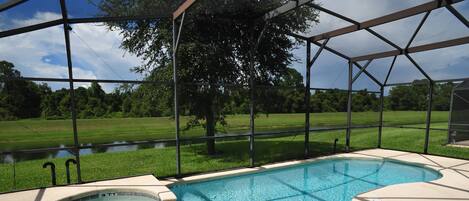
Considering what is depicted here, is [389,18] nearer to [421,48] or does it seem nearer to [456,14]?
[456,14]

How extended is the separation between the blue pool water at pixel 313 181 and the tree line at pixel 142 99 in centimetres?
221

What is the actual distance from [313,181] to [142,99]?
5521 millimetres

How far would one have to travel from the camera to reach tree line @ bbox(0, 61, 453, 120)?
271 inches

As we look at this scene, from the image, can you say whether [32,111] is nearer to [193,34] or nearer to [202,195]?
[193,34]

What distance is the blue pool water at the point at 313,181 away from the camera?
17.9 feet

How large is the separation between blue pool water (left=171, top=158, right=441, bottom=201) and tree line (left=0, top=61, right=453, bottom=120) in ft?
7.26

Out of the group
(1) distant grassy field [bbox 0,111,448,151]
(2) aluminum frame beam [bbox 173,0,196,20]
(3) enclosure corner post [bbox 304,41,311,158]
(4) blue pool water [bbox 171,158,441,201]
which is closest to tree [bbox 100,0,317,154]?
(3) enclosure corner post [bbox 304,41,311,158]

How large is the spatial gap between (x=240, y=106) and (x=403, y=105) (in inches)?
302

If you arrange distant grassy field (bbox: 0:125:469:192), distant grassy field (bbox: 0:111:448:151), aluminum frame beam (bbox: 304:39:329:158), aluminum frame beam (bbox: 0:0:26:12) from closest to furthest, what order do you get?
aluminum frame beam (bbox: 0:0:26:12), distant grassy field (bbox: 0:125:469:192), aluminum frame beam (bbox: 304:39:329:158), distant grassy field (bbox: 0:111:448:151)

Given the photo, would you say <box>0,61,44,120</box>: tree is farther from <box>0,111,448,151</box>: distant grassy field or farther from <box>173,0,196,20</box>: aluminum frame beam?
<box>0,111,448,151</box>: distant grassy field

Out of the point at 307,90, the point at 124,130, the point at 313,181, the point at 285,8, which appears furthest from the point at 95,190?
the point at 124,130

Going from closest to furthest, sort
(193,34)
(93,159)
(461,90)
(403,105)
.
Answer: (193,34) → (93,159) → (461,90) → (403,105)

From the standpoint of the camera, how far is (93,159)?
347 inches

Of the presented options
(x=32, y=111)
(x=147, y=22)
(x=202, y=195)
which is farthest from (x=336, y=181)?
(x=32, y=111)
